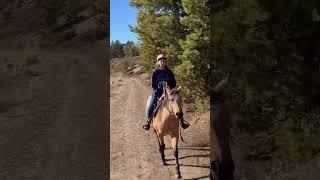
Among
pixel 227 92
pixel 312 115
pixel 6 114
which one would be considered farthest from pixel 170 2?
pixel 6 114

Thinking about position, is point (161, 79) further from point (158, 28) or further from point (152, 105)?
point (158, 28)

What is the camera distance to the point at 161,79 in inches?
277

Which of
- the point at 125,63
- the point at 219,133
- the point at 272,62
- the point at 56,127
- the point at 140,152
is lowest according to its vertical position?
the point at 140,152

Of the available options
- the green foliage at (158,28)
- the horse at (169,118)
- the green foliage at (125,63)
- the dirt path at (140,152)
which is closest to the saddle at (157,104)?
the horse at (169,118)

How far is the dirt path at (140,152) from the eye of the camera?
24.1ft

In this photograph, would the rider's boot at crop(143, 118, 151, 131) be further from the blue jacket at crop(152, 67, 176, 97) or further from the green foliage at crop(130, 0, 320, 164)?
the green foliage at crop(130, 0, 320, 164)

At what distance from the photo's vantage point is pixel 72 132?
10.2 metres

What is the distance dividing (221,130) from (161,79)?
2136mm

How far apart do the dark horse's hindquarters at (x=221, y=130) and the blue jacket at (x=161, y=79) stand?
153cm

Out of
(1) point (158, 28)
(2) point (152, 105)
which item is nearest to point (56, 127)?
(1) point (158, 28)

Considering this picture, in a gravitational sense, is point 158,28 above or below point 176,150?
above

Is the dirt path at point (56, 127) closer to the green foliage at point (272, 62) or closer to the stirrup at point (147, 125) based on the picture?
the stirrup at point (147, 125)

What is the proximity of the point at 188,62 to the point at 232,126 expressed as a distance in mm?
1877

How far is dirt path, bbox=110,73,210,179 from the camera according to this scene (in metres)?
7.33
